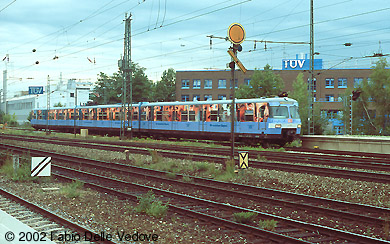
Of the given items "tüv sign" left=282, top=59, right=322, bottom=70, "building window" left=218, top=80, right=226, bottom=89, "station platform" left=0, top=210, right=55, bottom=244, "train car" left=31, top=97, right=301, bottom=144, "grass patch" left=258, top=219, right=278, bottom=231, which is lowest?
"grass patch" left=258, top=219, right=278, bottom=231

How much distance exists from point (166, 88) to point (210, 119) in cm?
8674

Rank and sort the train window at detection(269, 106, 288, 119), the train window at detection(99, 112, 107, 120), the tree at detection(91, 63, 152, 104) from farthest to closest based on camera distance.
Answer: the tree at detection(91, 63, 152, 104) → the train window at detection(99, 112, 107, 120) → the train window at detection(269, 106, 288, 119)

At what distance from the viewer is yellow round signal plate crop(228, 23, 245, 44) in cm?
1747

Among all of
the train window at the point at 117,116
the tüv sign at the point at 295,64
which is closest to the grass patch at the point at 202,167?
the train window at the point at 117,116

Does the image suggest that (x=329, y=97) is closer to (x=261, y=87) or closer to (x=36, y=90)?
(x=261, y=87)

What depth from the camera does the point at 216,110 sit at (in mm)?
32344

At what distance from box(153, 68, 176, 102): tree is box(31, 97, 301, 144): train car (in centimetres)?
6706

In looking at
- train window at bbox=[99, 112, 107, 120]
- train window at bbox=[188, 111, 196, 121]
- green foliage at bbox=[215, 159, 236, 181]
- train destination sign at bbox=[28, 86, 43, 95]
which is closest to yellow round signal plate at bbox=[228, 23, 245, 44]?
green foliage at bbox=[215, 159, 236, 181]

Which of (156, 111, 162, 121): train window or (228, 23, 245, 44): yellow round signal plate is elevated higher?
(228, 23, 245, 44): yellow round signal plate

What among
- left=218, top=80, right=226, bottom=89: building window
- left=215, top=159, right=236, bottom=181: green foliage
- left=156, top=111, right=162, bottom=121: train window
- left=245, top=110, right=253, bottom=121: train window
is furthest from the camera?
left=218, top=80, right=226, bottom=89: building window

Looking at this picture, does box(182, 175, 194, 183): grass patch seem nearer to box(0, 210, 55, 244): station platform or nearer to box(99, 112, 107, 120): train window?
box(0, 210, 55, 244): station platform

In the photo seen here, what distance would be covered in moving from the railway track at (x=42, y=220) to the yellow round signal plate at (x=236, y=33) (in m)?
9.82

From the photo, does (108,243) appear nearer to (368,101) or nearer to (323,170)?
(323,170)

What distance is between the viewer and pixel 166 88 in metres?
119
